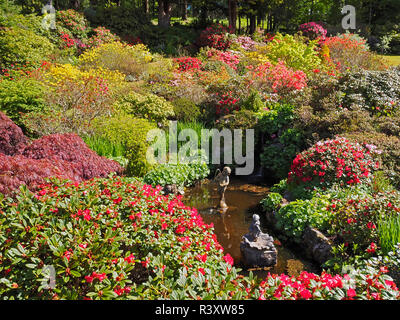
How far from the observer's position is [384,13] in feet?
93.0

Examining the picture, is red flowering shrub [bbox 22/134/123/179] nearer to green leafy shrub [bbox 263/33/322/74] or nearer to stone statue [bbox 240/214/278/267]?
stone statue [bbox 240/214/278/267]

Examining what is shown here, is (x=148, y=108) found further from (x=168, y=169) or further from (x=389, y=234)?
(x=389, y=234)

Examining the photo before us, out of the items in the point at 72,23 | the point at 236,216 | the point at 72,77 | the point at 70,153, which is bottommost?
the point at 236,216

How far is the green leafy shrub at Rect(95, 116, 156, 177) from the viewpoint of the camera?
25.6ft

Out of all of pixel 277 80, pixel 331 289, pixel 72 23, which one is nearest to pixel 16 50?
pixel 72 23

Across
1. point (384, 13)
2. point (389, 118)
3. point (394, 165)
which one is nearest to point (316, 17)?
point (384, 13)

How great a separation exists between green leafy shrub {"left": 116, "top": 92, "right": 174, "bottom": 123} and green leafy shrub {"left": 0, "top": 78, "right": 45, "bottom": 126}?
2.33 metres

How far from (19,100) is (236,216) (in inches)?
252

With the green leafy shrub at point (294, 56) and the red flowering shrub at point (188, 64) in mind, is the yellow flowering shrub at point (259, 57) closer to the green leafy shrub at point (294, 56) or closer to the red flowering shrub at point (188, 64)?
the green leafy shrub at point (294, 56)

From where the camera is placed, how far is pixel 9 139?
6.73 meters

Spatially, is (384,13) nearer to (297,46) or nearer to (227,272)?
(297,46)

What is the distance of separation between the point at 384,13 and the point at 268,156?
2677cm

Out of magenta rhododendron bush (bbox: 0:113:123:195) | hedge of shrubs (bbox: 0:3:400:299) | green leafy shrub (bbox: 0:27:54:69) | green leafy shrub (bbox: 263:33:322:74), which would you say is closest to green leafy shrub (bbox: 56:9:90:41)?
hedge of shrubs (bbox: 0:3:400:299)

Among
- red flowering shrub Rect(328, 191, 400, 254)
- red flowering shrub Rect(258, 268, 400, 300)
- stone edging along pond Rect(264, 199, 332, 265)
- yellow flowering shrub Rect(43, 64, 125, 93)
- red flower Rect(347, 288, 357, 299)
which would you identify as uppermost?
yellow flowering shrub Rect(43, 64, 125, 93)
